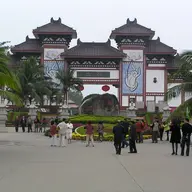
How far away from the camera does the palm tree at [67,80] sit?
56781mm

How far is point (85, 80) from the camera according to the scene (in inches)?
2307

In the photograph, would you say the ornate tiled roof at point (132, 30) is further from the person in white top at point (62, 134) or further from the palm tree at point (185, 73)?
the person in white top at point (62, 134)

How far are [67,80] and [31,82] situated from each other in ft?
16.4

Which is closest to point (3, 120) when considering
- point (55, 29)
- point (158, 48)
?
point (55, 29)

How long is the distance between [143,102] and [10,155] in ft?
139

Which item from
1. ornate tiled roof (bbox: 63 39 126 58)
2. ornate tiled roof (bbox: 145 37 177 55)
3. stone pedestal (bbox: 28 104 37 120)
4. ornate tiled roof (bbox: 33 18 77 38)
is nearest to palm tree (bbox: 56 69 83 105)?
ornate tiled roof (bbox: 63 39 126 58)

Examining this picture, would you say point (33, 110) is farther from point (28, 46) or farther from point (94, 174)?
point (94, 174)

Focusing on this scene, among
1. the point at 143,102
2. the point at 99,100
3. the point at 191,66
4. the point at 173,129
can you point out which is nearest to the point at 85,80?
the point at 99,100

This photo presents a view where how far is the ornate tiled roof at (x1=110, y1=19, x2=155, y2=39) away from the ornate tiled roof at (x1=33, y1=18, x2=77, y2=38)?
5.86m

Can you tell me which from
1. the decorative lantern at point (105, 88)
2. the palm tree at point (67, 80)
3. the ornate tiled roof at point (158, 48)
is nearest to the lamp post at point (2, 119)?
the palm tree at point (67, 80)

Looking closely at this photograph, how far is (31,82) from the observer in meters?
54.1

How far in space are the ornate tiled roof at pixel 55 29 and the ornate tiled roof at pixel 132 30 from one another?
5856mm

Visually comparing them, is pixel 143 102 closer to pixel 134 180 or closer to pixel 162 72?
pixel 162 72

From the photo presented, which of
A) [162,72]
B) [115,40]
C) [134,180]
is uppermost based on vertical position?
[115,40]
